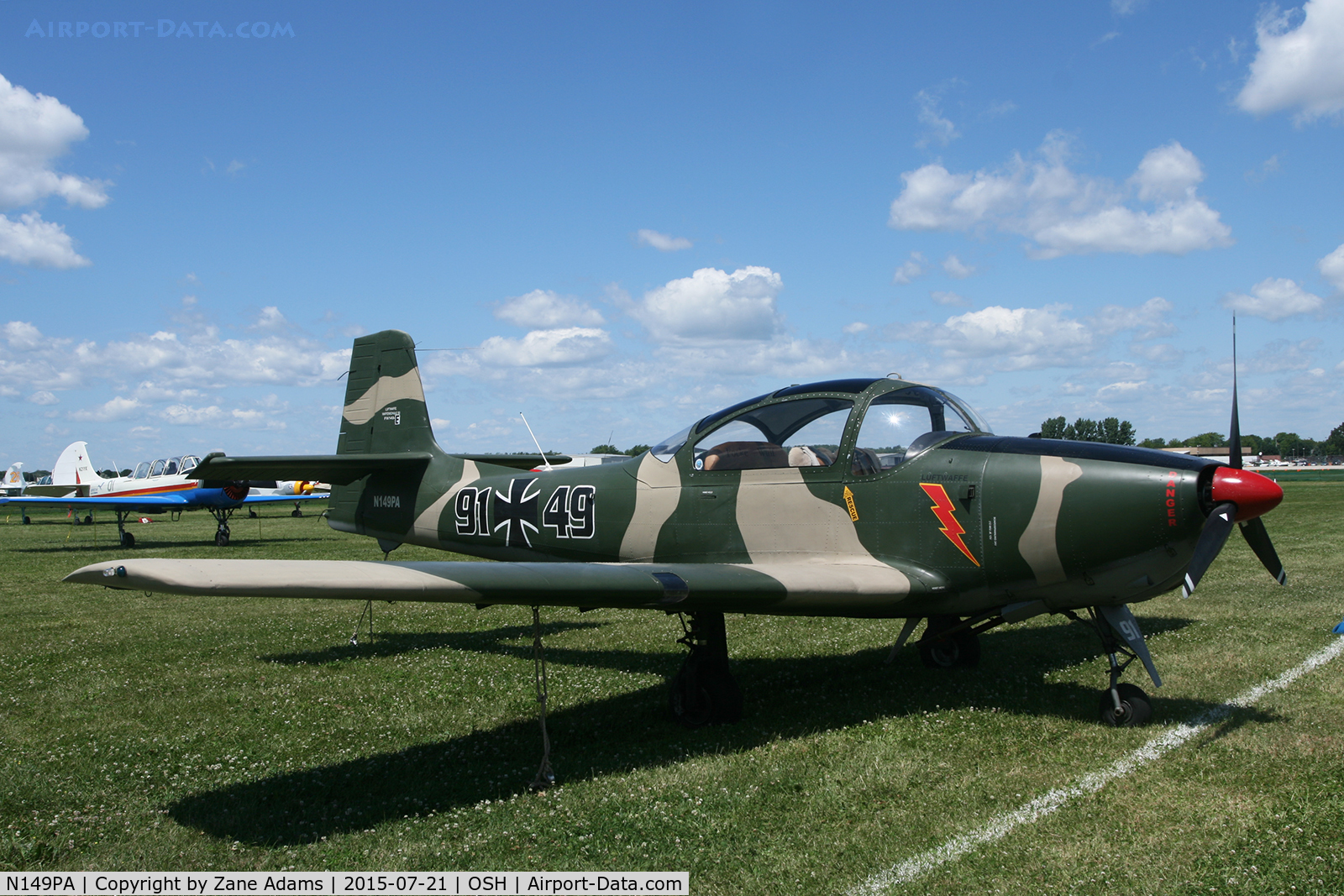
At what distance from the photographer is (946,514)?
5.99 m

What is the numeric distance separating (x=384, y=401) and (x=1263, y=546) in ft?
29.2

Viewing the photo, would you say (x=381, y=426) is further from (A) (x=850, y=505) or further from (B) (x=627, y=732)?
(A) (x=850, y=505)

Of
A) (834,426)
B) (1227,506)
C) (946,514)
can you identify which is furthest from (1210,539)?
(834,426)

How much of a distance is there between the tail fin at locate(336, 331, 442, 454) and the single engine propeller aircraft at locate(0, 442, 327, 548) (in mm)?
14060

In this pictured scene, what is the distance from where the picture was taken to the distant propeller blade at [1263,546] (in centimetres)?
573

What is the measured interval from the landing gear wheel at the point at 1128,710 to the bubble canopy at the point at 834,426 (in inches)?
84.1

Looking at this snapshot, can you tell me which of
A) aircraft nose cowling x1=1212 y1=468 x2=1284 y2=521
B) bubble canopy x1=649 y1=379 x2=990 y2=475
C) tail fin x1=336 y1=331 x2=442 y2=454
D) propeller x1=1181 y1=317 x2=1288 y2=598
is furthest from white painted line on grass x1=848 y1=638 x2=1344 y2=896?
tail fin x1=336 y1=331 x2=442 y2=454

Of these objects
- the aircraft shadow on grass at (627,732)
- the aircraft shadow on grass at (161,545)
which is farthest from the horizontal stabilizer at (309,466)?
the aircraft shadow on grass at (161,545)

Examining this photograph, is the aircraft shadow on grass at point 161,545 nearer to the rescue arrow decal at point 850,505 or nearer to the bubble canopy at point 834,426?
the bubble canopy at point 834,426

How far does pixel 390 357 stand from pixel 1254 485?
29.1 ft

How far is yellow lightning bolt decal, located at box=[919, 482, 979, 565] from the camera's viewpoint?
19.4 feet

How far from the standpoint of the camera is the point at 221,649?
30.1 feet

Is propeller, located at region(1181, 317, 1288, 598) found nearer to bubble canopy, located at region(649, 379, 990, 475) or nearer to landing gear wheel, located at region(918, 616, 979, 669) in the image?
bubble canopy, located at region(649, 379, 990, 475)

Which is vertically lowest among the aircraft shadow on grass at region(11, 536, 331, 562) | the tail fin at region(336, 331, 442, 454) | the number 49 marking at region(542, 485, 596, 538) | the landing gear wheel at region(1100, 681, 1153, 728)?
the aircraft shadow on grass at region(11, 536, 331, 562)
